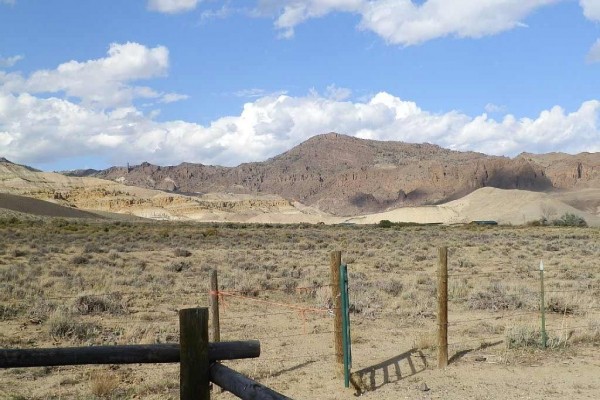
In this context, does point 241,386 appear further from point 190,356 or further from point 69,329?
point 69,329

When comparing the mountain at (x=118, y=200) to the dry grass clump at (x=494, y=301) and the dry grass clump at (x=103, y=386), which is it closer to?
the dry grass clump at (x=494, y=301)

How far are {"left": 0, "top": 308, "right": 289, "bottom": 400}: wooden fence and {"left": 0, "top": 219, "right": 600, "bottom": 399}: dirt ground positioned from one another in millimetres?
3850

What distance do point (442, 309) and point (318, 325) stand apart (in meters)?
4.19

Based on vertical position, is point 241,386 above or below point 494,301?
above

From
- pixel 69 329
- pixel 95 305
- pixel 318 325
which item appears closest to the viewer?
pixel 69 329

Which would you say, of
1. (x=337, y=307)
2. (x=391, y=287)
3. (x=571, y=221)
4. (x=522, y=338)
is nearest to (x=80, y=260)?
(x=391, y=287)

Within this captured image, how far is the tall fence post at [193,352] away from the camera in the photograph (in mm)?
3584

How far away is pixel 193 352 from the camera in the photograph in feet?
11.8

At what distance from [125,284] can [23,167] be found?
488 feet

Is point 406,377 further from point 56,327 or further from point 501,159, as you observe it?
point 501,159

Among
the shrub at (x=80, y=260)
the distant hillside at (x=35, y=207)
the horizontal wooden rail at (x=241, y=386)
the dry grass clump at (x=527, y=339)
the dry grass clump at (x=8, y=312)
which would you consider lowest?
the dry grass clump at (x=527, y=339)

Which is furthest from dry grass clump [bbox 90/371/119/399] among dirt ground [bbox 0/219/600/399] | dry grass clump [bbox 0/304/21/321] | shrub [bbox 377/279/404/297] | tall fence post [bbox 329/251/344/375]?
shrub [bbox 377/279/404/297]

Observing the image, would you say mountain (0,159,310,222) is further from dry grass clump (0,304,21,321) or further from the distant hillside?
dry grass clump (0,304,21,321)

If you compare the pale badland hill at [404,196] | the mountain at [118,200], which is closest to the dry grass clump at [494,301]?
the pale badland hill at [404,196]
